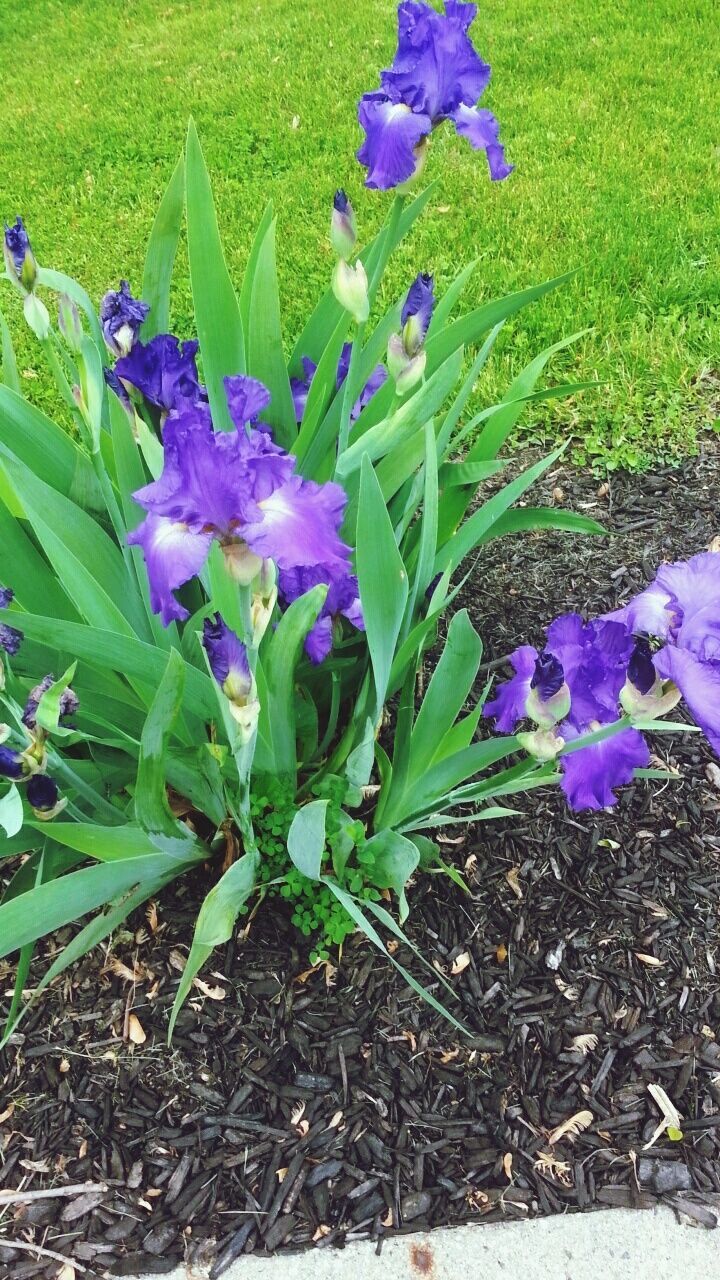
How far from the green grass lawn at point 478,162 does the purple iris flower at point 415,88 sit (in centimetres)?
130

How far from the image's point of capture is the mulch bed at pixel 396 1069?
1297 mm

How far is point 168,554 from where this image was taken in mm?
909

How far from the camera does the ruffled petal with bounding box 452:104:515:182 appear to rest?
1.33m

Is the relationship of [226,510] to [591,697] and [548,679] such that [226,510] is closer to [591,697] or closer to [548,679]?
[548,679]

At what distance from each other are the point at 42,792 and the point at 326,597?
0.49 metres

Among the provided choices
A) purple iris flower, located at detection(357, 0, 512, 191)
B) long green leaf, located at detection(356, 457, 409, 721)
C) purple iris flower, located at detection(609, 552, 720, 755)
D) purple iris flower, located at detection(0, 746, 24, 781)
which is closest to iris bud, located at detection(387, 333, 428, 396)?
long green leaf, located at detection(356, 457, 409, 721)

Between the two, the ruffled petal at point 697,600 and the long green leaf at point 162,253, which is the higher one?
the long green leaf at point 162,253

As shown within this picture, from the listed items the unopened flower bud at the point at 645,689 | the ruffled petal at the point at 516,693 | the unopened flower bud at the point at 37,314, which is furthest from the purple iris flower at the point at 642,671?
the unopened flower bud at the point at 37,314

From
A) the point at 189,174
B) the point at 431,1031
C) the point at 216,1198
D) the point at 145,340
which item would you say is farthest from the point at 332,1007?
the point at 189,174

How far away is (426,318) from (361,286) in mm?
103

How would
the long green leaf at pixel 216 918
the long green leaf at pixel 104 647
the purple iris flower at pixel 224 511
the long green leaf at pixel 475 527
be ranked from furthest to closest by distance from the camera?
the long green leaf at pixel 475 527 < the long green leaf at pixel 216 918 < the long green leaf at pixel 104 647 < the purple iris flower at pixel 224 511

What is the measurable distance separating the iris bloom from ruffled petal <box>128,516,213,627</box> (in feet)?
1.32

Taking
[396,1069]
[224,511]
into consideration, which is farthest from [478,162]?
[396,1069]

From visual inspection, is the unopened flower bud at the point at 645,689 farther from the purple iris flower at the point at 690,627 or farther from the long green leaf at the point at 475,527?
the long green leaf at the point at 475,527
